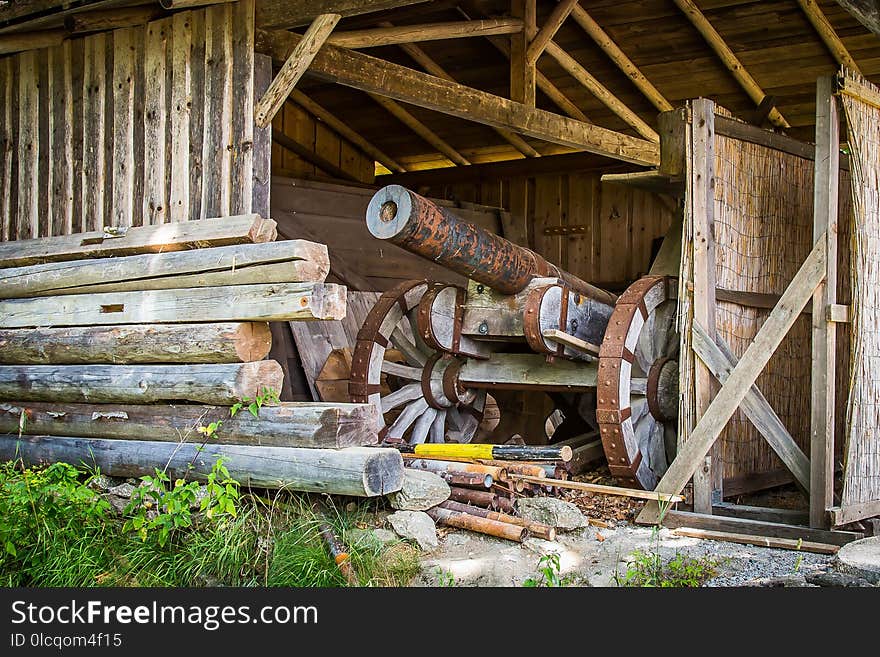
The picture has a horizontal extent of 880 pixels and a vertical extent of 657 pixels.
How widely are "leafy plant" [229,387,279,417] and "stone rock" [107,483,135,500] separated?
68cm

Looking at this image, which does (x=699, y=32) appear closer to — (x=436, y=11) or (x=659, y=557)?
(x=436, y=11)

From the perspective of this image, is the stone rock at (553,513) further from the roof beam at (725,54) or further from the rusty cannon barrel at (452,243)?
the roof beam at (725,54)

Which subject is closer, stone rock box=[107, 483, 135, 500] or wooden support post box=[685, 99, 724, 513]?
stone rock box=[107, 483, 135, 500]

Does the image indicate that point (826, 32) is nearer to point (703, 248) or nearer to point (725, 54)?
point (725, 54)

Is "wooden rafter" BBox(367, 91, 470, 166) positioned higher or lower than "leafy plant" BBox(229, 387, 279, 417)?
higher

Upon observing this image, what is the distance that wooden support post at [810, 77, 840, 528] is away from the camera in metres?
4.99

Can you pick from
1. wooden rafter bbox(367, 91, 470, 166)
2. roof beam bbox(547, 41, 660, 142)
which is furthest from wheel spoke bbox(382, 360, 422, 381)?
wooden rafter bbox(367, 91, 470, 166)

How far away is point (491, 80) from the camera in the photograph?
9188 millimetres

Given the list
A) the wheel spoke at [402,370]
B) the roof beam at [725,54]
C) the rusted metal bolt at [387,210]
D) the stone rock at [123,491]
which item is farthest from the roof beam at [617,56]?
Result: the stone rock at [123,491]

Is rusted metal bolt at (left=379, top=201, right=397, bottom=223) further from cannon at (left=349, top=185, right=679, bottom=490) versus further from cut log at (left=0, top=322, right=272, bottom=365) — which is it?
cut log at (left=0, top=322, right=272, bottom=365)

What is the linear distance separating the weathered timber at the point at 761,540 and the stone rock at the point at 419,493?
125 cm

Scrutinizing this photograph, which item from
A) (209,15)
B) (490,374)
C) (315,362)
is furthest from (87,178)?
(490,374)

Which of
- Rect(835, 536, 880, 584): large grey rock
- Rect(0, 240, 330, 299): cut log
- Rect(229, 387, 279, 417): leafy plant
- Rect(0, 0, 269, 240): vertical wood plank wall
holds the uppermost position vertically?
Rect(0, 0, 269, 240): vertical wood plank wall

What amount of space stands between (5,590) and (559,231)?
7.69 m
